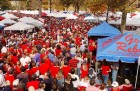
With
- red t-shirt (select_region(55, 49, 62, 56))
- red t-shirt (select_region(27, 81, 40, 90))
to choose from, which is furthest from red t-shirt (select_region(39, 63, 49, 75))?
red t-shirt (select_region(55, 49, 62, 56))

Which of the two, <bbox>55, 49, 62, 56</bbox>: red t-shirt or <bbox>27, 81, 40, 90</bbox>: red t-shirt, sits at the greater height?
<bbox>27, 81, 40, 90</bbox>: red t-shirt

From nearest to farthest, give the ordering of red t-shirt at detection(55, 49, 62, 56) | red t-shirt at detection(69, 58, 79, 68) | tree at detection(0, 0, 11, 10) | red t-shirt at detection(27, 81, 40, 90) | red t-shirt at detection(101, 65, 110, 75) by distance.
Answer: red t-shirt at detection(27, 81, 40, 90) → red t-shirt at detection(101, 65, 110, 75) → red t-shirt at detection(69, 58, 79, 68) → red t-shirt at detection(55, 49, 62, 56) → tree at detection(0, 0, 11, 10)

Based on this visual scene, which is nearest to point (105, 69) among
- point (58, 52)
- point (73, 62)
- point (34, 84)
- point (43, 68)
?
point (73, 62)

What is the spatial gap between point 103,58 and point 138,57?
4.75ft

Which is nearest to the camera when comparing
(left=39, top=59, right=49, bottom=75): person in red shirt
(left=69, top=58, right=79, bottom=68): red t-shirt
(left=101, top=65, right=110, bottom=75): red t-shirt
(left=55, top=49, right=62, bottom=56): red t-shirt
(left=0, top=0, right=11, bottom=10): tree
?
(left=39, top=59, right=49, bottom=75): person in red shirt

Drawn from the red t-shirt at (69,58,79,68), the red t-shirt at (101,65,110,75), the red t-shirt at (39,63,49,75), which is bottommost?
the red t-shirt at (101,65,110,75)

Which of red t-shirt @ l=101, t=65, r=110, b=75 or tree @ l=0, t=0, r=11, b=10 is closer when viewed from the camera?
red t-shirt @ l=101, t=65, r=110, b=75

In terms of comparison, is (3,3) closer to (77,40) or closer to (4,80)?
(77,40)

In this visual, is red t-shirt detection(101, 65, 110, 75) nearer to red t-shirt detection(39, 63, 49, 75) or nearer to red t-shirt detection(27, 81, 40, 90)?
red t-shirt detection(39, 63, 49, 75)

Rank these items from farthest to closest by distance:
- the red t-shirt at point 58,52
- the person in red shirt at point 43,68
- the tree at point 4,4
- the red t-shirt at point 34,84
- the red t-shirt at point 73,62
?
the tree at point 4,4
the red t-shirt at point 58,52
the red t-shirt at point 73,62
the person in red shirt at point 43,68
the red t-shirt at point 34,84

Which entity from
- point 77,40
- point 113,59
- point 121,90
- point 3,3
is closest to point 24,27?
point 77,40

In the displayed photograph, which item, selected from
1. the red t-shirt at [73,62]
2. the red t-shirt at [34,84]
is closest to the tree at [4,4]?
the red t-shirt at [73,62]

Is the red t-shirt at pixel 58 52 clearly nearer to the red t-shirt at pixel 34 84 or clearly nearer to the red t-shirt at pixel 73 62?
the red t-shirt at pixel 73 62

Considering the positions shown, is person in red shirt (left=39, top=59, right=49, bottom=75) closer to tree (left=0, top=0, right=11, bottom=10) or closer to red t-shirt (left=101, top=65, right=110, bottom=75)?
red t-shirt (left=101, top=65, right=110, bottom=75)
